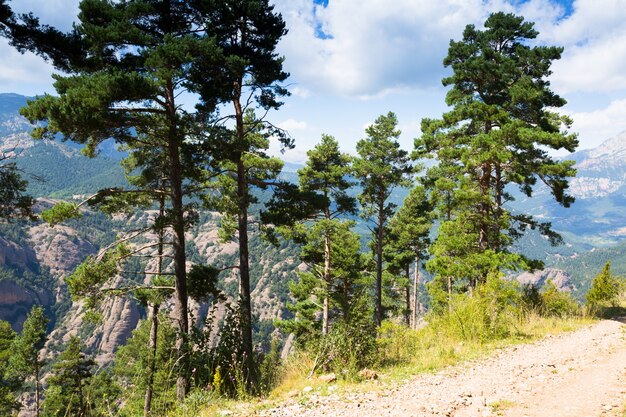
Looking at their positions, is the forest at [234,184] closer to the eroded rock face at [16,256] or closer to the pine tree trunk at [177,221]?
the pine tree trunk at [177,221]

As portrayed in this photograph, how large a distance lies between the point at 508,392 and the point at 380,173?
61.2 feet

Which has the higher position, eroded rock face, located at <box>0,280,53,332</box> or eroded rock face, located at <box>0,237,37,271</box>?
eroded rock face, located at <box>0,237,37,271</box>

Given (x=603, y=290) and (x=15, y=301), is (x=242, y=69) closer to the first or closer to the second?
(x=603, y=290)

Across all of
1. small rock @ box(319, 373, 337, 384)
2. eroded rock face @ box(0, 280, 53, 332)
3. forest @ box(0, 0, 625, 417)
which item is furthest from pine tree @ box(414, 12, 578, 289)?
eroded rock face @ box(0, 280, 53, 332)

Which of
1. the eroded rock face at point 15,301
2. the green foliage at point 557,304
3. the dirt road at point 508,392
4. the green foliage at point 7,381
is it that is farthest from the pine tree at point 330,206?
the eroded rock face at point 15,301

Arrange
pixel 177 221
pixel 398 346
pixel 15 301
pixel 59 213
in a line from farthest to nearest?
pixel 15 301 → pixel 177 221 → pixel 59 213 → pixel 398 346

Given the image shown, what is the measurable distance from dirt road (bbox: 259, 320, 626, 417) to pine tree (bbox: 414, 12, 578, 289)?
18.8ft

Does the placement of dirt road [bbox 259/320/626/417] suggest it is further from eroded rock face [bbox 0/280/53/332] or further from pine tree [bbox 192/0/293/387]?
eroded rock face [bbox 0/280/53/332]

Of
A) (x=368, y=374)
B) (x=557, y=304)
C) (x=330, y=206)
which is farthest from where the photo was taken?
(x=330, y=206)

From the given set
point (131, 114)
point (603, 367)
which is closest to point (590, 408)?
point (603, 367)

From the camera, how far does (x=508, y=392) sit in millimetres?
5020

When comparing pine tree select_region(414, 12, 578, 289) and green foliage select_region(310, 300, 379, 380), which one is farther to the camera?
pine tree select_region(414, 12, 578, 289)

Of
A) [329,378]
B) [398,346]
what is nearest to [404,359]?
[398,346]

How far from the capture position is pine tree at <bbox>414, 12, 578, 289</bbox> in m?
12.6
